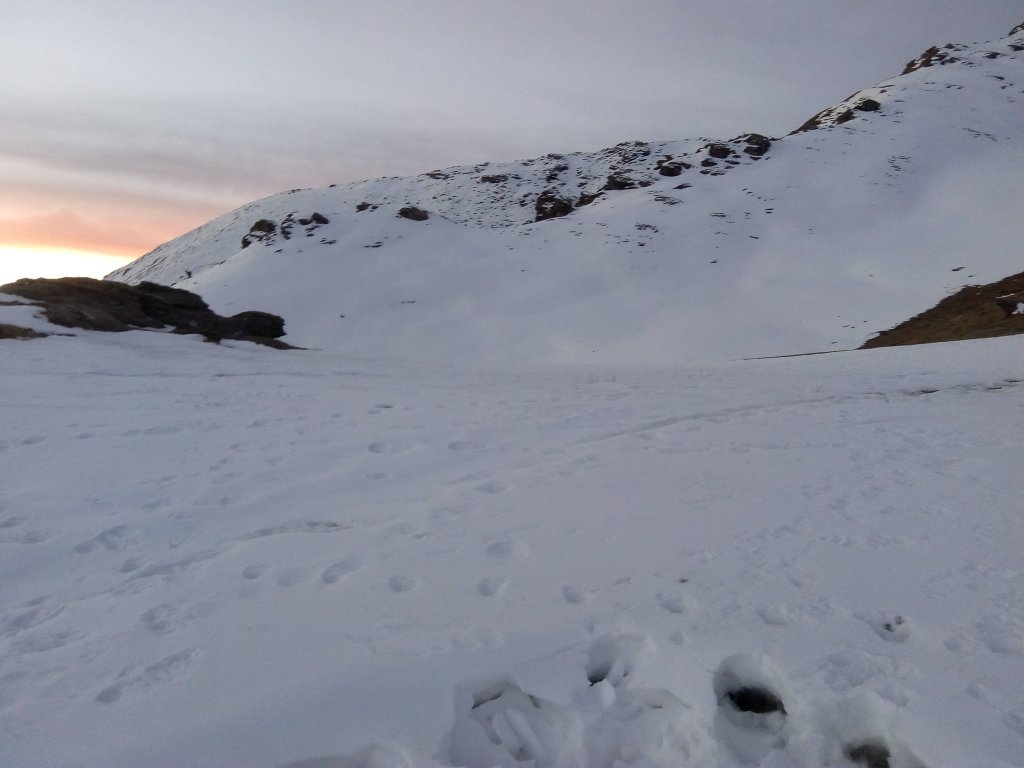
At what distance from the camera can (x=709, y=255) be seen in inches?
1270

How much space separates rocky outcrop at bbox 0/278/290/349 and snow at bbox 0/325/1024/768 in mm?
7285

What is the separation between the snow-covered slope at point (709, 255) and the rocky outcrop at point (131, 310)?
9.03 meters

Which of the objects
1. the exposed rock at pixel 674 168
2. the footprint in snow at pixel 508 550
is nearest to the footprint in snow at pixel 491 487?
the footprint in snow at pixel 508 550

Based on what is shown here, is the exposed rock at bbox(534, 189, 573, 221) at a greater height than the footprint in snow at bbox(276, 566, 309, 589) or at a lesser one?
greater

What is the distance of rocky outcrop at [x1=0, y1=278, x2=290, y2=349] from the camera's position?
13.4 meters

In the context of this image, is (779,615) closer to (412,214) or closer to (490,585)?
(490,585)

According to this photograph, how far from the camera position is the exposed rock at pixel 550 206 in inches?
1786

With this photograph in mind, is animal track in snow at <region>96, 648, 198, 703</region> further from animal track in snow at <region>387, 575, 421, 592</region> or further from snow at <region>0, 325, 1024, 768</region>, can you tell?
animal track in snow at <region>387, 575, 421, 592</region>

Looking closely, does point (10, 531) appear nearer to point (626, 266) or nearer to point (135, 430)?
point (135, 430)

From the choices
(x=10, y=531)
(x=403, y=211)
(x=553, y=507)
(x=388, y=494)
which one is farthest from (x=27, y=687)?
(x=403, y=211)

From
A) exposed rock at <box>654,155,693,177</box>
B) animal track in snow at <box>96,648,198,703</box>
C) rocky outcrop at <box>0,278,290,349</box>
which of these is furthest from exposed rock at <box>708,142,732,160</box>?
animal track in snow at <box>96,648,198,703</box>

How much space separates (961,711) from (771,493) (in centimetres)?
256

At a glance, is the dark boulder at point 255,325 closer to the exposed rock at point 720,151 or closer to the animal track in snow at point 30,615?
the animal track in snow at point 30,615

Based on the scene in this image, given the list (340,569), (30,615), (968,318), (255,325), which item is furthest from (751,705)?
(968,318)
